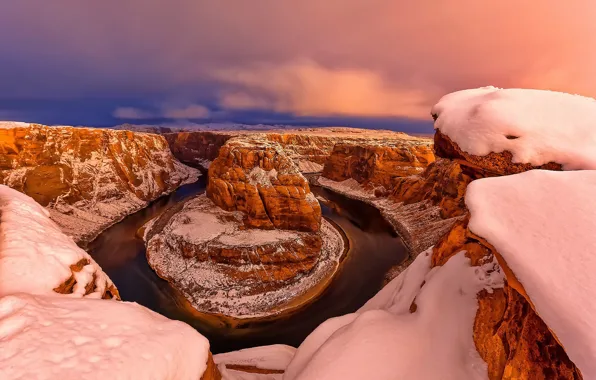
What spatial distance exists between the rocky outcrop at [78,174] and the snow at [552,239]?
56653mm

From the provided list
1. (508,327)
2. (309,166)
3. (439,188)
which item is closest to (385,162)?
(439,188)

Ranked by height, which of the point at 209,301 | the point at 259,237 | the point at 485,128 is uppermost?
the point at 485,128

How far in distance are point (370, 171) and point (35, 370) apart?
3020 inches

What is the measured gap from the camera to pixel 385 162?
7381cm

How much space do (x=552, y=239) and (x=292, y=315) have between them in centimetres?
2522

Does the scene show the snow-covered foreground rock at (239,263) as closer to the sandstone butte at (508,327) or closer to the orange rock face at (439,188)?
the sandstone butte at (508,327)

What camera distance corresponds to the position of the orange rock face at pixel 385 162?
7000cm

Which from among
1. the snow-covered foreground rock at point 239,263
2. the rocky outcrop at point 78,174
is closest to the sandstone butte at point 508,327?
the snow-covered foreground rock at point 239,263

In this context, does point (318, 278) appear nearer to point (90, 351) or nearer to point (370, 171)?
point (90, 351)

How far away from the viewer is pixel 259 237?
113 feet

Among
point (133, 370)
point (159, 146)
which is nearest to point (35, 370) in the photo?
point (133, 370)

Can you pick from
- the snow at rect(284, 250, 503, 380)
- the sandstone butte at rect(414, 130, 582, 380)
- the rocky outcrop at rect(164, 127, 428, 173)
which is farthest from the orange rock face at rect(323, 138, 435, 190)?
the snow at rect(284, 250, 503, 380)

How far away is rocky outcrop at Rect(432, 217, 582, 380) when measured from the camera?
217 inches

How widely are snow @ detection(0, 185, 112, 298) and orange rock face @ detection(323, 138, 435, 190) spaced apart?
2687 inches
